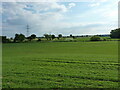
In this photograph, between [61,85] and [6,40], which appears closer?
[61,85]

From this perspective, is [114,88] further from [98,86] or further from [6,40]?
[6,40]

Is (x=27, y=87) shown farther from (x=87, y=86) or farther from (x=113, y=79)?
(x=113, y=79)

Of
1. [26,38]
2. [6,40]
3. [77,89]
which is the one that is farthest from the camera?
[26,38]

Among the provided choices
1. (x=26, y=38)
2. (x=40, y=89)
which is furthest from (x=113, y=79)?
(x=26, y=38)

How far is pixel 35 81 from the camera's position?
5.55m

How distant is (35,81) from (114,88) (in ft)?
11.0

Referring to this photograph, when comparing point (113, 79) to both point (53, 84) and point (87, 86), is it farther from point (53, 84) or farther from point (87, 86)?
point (53, 84)

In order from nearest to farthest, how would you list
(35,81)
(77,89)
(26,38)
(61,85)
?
(77,89) < (61,85) < (35,81) < (26,38)

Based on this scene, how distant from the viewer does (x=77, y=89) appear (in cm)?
464

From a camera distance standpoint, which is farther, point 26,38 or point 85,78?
point 26,38

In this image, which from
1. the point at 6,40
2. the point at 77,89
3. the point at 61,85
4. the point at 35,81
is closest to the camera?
the point at 77,89

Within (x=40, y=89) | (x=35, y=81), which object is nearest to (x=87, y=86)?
(x=40, y=89)

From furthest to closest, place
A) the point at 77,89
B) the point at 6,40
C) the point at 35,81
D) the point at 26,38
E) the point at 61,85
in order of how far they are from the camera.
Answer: the point at 26,38
the point at 6,40
the point at 35,81
the point at 61,85
the point at 77,89

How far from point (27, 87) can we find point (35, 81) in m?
0.70
